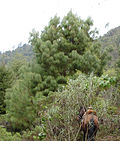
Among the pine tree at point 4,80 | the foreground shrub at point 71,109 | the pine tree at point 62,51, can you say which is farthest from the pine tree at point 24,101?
the pine tree at point 4,80

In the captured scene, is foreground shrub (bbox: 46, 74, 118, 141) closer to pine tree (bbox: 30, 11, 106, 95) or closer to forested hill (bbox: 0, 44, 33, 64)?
pine tree (bbox: 30, 11, 106, 95)

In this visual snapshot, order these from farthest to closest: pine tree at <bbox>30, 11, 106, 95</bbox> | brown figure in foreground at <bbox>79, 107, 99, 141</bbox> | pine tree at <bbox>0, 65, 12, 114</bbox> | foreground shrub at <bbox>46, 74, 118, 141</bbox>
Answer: pine tree at <bbox>0, 65, 12, 114</bbox> < pine tree at <bbox>30, 11, 106, 95</bbox> < foreground shrub at <bbox>46, 74, 118, 141</bbox> < brown figure in foreground at <bbox>79, 107, 99, 141</bbox>

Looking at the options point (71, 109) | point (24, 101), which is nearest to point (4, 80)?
point (24, 101)

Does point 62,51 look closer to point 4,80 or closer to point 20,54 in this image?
point 4,80

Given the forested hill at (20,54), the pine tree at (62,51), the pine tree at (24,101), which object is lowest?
the pine tree at (24,101)

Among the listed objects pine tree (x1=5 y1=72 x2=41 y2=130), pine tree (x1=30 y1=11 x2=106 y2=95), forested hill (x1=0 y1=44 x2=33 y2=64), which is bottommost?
pine tree (x1=5 y1=72 x2=41 y2=130)

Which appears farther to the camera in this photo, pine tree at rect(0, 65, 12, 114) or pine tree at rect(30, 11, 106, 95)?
pine tree at rect(0, 65, 12, 114)

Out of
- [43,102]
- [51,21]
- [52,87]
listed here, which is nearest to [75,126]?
[43,102]

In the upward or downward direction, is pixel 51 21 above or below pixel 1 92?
above

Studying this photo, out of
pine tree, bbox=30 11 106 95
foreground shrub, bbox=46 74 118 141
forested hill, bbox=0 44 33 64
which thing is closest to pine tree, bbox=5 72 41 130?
pine tree, bbox=30 11 106 95

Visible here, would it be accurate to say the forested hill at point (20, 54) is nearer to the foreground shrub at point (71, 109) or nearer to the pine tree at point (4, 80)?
the pine tree at point (4, 80)

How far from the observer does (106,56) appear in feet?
24.4

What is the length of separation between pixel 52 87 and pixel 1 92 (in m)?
6.03

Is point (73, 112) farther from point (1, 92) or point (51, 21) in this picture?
point (1, 92)
